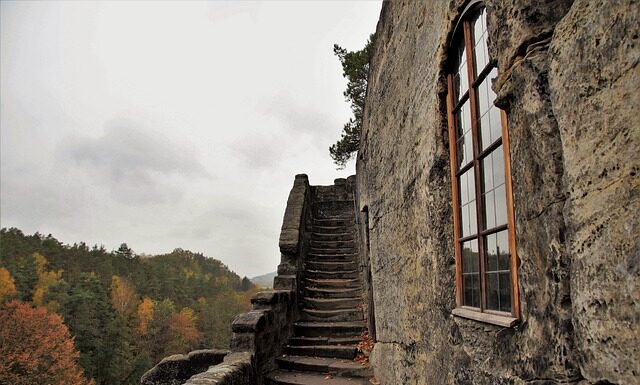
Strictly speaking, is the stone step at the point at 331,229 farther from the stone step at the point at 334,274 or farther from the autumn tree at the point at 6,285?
the autumn tree at the point at 6,285

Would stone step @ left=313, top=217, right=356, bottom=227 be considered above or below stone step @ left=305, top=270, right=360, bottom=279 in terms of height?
above

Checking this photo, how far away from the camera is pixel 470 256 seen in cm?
278

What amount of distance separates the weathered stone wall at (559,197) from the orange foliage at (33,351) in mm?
29081

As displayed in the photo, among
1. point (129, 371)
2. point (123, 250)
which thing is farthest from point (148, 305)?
point (129, 371)

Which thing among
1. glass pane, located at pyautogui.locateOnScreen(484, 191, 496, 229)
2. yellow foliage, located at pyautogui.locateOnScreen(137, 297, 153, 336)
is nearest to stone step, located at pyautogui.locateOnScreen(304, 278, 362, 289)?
glass pane, located at pyautogui.locateOnScreen(484, 191, 496, 229)

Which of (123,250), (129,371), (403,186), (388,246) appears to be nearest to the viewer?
(403,186)

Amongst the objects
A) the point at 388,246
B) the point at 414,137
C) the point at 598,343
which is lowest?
the point at 598,343

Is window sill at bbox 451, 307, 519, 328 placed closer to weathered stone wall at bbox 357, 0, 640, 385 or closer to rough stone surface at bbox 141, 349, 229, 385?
weathered stone wall at bbox 357, 0, 640, 385

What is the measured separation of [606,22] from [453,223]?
183 cm

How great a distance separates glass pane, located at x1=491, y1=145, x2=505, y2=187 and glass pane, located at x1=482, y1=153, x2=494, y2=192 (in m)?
0.03

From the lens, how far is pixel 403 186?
4367 millimetres

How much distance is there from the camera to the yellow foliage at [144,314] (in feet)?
172

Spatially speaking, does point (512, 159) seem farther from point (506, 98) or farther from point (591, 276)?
point (591, 276)

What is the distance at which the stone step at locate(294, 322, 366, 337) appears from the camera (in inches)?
314
